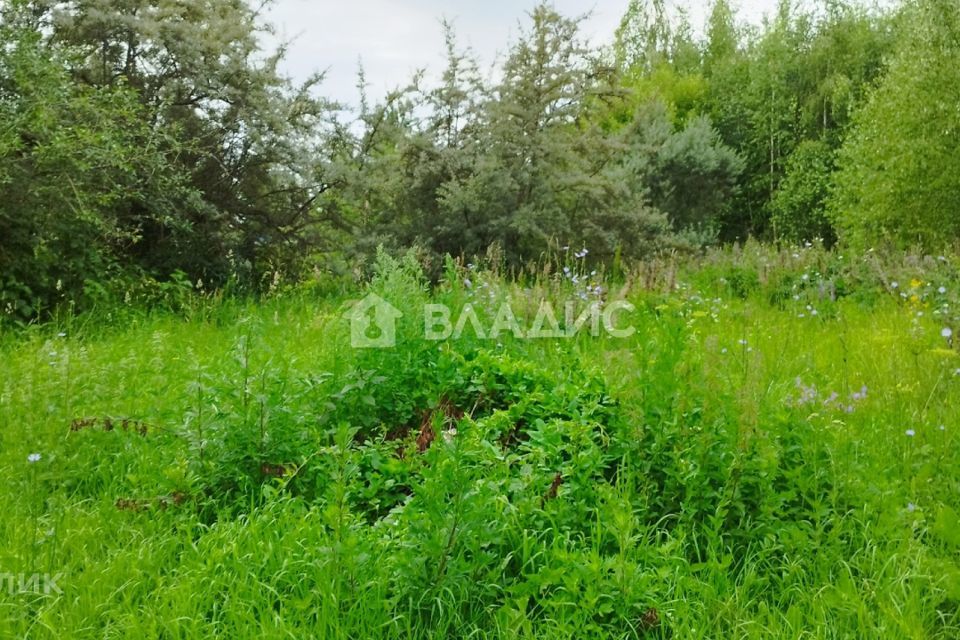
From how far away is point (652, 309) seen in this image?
5.90 meters

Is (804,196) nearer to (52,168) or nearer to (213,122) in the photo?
(213,122)

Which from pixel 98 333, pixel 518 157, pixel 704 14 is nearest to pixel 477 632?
pixel 98 333

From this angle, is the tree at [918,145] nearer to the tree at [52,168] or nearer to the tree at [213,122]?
the tree at [213,122]

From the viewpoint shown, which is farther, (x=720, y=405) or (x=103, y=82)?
(x=103, y=82)

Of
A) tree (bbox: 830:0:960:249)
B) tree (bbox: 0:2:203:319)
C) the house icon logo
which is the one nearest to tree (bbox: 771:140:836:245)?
tree (bbox: 830:0:960:249)

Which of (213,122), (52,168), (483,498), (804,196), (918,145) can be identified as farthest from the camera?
(804,196)

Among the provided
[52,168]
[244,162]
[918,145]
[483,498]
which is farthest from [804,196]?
[483,498]

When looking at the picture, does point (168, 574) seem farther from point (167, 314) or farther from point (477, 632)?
point (167, 314)

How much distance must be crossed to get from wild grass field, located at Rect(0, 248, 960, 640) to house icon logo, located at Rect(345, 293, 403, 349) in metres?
0.06

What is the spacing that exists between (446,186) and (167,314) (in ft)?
11.1

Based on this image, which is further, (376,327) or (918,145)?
(918,145)

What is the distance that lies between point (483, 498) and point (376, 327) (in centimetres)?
151

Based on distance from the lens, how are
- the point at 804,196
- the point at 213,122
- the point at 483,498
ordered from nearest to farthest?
1. the point at 483,498
2. the point at 213,122
3. the point at 804,196

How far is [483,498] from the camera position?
7.44 ft
